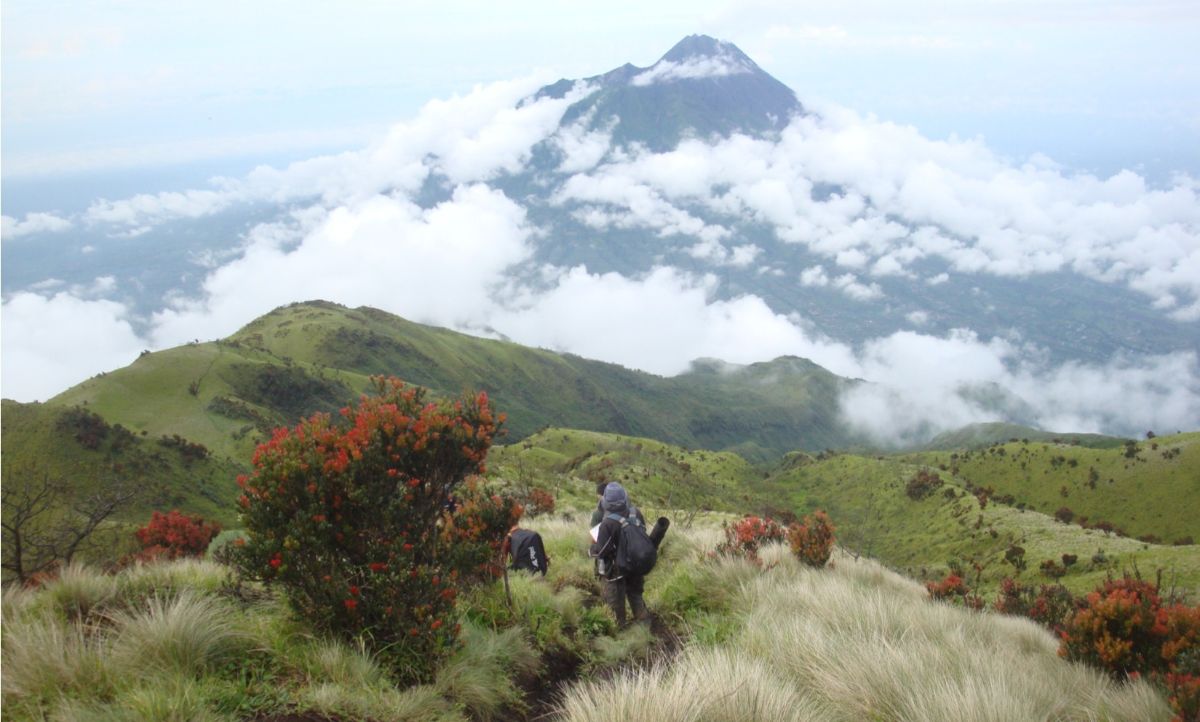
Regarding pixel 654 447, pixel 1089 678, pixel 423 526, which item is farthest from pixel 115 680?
pixel 654 447

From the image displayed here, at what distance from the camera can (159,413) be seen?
9250 cm

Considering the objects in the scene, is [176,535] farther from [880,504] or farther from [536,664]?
[880,504]

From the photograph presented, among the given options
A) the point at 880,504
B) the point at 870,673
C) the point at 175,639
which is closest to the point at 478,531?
the point at 175,639

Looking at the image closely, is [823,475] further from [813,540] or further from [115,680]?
[115,680]

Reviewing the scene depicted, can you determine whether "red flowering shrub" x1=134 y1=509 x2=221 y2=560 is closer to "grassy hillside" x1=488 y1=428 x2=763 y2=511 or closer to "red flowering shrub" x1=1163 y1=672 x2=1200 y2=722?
"grassy hillside" x1=488 y1=428 x2=763 y2=511

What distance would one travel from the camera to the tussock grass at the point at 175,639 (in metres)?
4.92

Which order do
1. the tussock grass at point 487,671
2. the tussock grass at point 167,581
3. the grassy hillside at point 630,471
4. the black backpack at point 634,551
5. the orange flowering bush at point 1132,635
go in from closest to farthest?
the tussock grass at point 487,671 → the tussock grass at point 167,581 → the orange flowering bush at point 1132,635 → the black backpack at point 634,551 → the grassy hillside at point 630,471

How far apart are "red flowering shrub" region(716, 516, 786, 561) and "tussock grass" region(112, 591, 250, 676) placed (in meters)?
7.49

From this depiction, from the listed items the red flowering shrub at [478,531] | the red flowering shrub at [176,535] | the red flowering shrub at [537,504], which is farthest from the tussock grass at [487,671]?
the red flowering shrub at [537,504]

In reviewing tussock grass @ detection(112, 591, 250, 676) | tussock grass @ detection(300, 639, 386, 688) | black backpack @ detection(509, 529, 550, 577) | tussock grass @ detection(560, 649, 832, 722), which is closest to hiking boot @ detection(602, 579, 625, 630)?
black backpack @ detection(509, 529, 550, 577)

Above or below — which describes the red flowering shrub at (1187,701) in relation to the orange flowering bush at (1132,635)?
above

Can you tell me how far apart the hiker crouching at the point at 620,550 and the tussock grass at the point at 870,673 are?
138 cm

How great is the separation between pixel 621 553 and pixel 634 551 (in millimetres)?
165

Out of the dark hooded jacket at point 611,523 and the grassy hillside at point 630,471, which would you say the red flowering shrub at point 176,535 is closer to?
the dark hooded jacket at point 611,523
